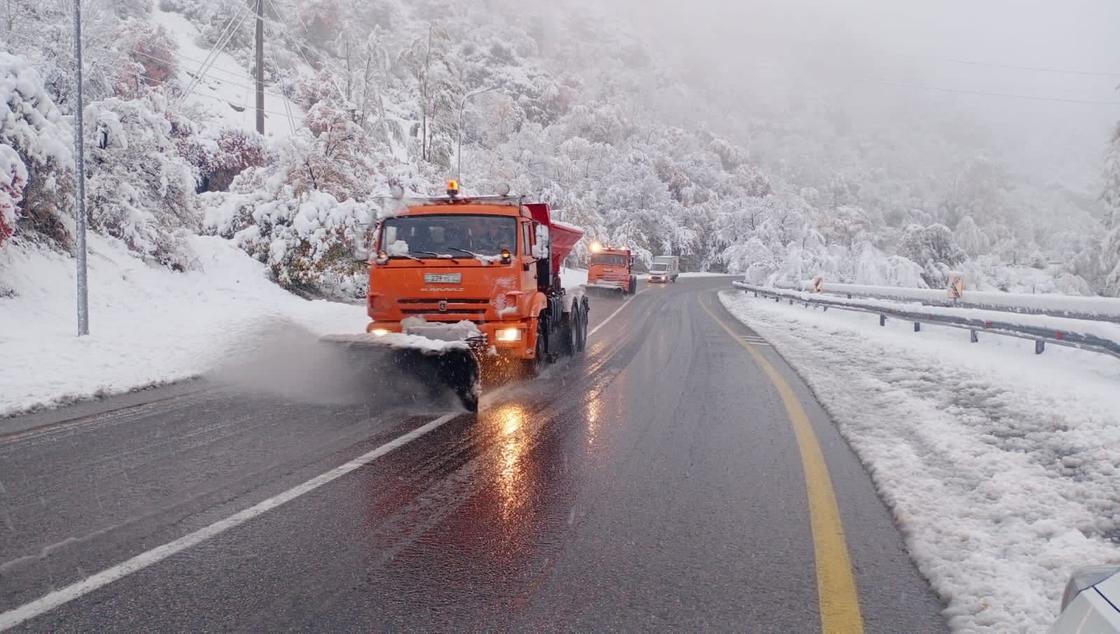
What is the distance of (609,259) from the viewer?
41.3 m

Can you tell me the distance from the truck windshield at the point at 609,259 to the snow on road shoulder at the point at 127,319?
70.9 feet

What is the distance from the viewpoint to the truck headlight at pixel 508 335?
374 inches

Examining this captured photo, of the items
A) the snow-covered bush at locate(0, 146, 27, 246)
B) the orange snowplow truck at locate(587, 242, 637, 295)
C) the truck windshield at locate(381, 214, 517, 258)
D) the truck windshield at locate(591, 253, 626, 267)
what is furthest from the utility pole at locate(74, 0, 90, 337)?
the truck windshield at locate(591, 253, 626, 267)

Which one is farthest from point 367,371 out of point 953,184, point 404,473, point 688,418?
point 953,184

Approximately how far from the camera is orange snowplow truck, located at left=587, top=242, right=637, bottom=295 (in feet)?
133

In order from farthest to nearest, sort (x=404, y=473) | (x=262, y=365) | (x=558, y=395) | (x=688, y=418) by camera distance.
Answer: (x=262, y=365)
(x=558, y=395)
(x=688, y=418)
(x=404, y=473)

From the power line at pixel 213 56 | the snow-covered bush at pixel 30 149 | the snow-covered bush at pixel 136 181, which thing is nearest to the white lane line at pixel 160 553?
the snow-covered bush at pixel 30 149

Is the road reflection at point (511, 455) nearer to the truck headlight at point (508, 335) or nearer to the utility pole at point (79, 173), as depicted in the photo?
the truck headlight at point (508, 335)

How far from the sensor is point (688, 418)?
7676 mm

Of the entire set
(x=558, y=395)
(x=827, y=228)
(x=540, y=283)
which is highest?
(x=827, y=228)

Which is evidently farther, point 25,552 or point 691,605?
point 25,552

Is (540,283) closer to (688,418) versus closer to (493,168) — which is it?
(688,418)

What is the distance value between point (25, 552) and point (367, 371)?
4.37m

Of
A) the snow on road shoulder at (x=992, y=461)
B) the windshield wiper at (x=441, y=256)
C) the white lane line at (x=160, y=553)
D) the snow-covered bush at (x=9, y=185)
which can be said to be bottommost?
the white lane line at (x=160, y=553)
